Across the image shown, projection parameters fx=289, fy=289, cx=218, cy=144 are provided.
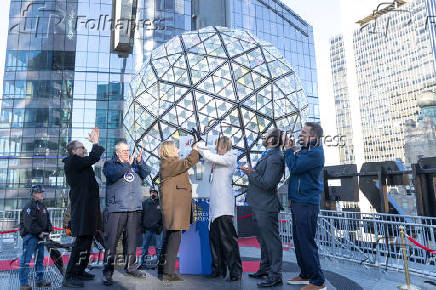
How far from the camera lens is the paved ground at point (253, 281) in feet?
11.0

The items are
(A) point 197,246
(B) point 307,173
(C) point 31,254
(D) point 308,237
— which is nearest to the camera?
(D) point 308,237

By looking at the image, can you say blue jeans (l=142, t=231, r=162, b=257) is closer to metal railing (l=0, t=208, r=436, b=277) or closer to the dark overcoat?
the dark overcoat

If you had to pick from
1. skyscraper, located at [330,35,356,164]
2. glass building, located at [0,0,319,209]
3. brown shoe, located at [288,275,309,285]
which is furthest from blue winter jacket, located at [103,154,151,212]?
skyscraper, located at [330,35,356,164]

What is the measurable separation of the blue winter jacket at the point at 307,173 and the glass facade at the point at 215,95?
1.38 metres

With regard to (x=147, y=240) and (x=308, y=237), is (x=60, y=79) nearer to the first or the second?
(x=147, y=240)

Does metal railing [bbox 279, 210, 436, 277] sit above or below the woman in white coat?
below

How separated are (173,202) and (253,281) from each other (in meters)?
1.37

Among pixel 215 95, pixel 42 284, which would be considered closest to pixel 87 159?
pixel 42 284

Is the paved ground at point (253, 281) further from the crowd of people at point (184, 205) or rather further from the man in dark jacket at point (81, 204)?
the man in dark jacket at point (81, 204)

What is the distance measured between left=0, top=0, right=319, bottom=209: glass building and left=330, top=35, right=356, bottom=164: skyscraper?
289ft

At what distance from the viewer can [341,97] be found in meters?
115

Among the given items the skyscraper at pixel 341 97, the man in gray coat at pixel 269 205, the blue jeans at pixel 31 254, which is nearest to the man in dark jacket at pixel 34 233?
the blue jeans at pixel 31 254

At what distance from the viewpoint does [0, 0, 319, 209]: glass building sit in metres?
27.6

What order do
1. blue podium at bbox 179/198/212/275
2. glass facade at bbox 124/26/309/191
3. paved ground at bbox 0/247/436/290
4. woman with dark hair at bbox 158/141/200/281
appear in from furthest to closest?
1. glass facade at bbox 124/26/309/191
2. blue podium at bbox 179/198/212/275
3. woman with dark hair at bbox 158/141/200/281
4. paved ground at bbox 0/247/436/290
